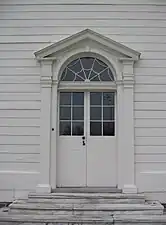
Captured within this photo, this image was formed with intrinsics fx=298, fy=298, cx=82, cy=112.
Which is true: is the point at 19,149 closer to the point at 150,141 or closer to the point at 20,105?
the point at 20,105

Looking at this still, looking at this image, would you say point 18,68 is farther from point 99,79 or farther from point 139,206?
point 139,206

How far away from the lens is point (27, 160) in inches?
248

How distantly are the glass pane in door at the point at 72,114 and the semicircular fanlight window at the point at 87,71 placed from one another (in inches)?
14.9

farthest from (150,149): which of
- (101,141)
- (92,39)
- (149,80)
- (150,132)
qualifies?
(92,39)

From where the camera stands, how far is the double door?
20.9 feet

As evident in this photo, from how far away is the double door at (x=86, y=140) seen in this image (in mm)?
6363

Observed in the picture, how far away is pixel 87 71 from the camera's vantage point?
21.8 feet

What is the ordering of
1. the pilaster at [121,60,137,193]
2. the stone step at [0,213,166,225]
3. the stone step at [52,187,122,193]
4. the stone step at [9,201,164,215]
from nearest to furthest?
1. the stone step at [0,213,166,225]
2. the stone step at [9,201,164,215]
3. the stone step at [52,187,122,193]
4. the pilaster at [121,60,137,193]

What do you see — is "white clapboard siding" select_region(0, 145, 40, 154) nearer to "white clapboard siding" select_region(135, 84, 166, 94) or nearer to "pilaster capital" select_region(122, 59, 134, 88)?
"pilaster capital" select_region(122, 59, 134, 88)

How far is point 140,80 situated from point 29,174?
310 centimetres

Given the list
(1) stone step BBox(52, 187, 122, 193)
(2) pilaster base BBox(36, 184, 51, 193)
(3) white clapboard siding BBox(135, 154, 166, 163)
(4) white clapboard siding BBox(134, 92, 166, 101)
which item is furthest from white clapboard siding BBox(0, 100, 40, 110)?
(3) white clapboard siding BBox(135, 154, 166, 163)

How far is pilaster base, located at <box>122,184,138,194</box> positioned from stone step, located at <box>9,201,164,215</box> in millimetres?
552

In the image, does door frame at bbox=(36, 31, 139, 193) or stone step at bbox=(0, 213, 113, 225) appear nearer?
stone step at bbox=(0, 213, 113, 225)

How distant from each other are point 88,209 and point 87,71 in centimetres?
295
